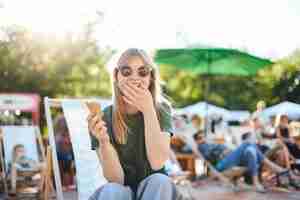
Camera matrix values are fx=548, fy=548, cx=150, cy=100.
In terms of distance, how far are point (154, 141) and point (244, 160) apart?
14.4 feet

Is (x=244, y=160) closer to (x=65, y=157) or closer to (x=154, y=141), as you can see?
(x=65, y=157)

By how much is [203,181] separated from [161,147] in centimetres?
488

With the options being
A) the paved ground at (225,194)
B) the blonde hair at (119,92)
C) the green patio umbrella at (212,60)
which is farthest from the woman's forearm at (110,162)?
the green patio umbrella at (212,60)

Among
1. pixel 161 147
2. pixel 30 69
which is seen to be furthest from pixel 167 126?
pixel 30 69

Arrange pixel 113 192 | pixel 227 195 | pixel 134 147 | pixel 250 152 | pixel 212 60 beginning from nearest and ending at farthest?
pixel 113 192 → pixel 134 147 → pixel 227 195 → pixel 250 152 → pixel 212 60

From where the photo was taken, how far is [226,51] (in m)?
7.65

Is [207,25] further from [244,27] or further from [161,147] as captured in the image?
[161,147]

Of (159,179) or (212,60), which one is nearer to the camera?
(159,179)

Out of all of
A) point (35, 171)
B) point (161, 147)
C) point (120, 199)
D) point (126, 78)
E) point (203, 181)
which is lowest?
point (203, 181)

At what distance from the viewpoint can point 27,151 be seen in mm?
5703

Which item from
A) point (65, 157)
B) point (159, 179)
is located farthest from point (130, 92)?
point (65, 157)

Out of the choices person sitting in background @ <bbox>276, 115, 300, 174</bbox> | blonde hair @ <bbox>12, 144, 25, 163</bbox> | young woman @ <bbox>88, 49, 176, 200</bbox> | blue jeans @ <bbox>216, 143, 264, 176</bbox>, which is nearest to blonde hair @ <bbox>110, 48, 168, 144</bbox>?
young woman @ <bbox>88, 49, 176, 200</bbox>

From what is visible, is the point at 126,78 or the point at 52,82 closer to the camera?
the point at 126,78

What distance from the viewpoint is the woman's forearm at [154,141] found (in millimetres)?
2371
